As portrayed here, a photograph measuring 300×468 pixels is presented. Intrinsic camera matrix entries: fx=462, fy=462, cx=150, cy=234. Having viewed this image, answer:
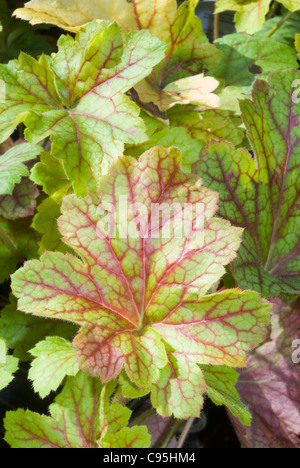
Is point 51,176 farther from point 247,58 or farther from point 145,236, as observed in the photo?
point 247,58

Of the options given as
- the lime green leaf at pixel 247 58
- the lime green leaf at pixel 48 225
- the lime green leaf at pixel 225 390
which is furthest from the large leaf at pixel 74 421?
the lime green leaf at pixel 247 58

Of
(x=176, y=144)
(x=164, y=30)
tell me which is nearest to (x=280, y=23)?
(x=164, y=30)

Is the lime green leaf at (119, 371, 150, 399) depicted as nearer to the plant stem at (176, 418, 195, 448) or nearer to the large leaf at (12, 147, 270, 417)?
the large leaf at (12, 147, 270, 417)

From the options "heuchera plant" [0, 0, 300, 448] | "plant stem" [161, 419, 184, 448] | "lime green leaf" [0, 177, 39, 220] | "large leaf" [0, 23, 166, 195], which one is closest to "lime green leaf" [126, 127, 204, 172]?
"heuchera plant" [0, 0, 300, 448]
